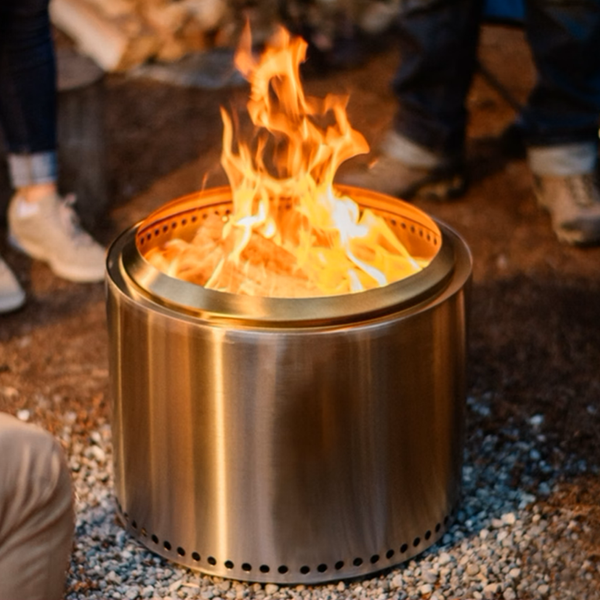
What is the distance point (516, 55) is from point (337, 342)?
3.95 m

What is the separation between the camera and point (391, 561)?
195 centimetres

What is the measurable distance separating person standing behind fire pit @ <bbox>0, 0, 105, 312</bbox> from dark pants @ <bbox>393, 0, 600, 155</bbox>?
1.20 meters

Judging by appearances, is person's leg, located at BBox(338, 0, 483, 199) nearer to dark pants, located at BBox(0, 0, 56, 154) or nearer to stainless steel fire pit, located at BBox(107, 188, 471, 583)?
dark pants, located at BBox(0, 0, 56, 154)

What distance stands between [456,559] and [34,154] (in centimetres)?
183

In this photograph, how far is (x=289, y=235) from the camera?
220cm

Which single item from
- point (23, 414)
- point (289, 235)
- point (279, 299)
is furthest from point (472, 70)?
point (279, 299)

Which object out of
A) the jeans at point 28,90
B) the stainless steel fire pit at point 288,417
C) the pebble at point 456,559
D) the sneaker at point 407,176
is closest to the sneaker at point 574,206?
the sneaker at point 407,176

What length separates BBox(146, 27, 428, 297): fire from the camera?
1971 millimetres

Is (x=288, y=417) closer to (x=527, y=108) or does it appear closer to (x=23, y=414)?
(x=23, y=414)

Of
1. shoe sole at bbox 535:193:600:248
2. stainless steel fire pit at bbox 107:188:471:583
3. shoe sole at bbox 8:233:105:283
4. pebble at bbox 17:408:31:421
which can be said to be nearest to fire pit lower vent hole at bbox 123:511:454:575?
stainless steel fire pit at bbox 107:188:471:583

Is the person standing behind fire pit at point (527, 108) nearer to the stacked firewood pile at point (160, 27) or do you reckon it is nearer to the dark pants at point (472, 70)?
the dark pants at point (472, 70)

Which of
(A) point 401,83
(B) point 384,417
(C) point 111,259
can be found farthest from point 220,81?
(B) point 384,417

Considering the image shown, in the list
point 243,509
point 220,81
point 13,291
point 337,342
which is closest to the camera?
point 337,342

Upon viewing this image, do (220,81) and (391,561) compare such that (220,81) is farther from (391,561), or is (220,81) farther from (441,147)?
(391,561)
